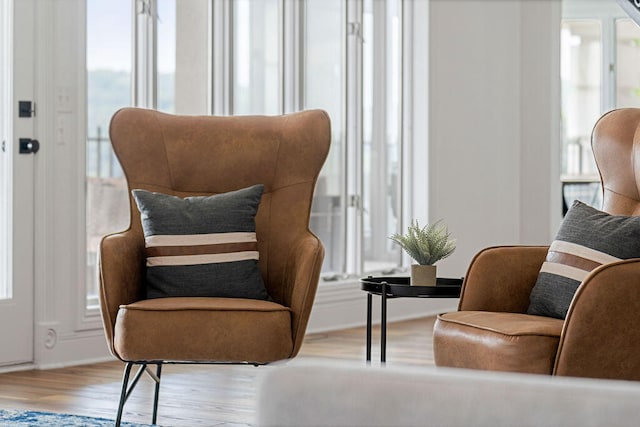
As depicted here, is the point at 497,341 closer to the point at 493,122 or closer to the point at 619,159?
the point at 619,159

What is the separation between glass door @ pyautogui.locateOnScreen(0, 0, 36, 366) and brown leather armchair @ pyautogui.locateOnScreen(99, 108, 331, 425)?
1006 millimetres

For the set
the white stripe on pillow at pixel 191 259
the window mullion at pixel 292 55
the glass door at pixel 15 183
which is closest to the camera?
the white stripe on pillow at pixel 191 259

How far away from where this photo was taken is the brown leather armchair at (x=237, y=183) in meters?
2.95

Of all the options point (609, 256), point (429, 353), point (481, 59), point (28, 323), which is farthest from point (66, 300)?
point (481, 59)

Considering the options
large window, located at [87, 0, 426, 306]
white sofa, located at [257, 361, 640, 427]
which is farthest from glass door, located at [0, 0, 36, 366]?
white sofa, located at [257, 361, 640, 427]

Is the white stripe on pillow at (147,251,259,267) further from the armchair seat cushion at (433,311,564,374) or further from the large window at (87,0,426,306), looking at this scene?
the large window at (87,0,426,306)

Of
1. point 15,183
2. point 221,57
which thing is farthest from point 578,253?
point 221,57

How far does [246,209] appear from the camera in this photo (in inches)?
130

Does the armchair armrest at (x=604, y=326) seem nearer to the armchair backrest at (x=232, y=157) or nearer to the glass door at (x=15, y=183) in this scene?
the armchair backrest at (x=232, y=157)

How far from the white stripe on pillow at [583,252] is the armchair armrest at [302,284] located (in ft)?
2.35

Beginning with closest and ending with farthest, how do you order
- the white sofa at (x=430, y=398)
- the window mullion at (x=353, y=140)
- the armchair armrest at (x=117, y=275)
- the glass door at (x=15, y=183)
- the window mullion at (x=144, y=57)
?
the white sofa at (x=430, y=398) → the armchair armrest at (x=117, y=275) → the glass door at (x=15, y=183) → the window mullion at (x=144, y=57) → the window mullion at (x=353, y=140)

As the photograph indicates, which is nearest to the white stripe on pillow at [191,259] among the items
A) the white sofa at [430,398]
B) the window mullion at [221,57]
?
the window mullion at [221,57]

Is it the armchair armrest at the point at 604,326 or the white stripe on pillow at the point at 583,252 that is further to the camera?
the white stripe on pillow at the point at 583,252

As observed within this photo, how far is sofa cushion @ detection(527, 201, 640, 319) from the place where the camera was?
2.84 metres
